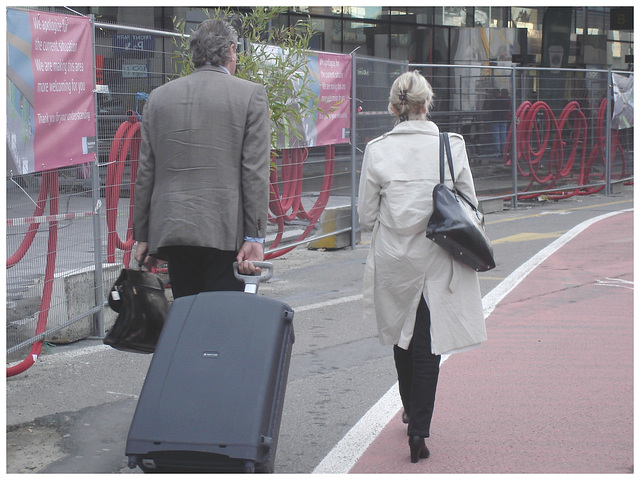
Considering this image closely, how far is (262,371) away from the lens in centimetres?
330

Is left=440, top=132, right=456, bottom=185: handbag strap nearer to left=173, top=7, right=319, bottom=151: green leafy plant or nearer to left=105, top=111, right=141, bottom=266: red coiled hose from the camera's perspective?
left=105, top=111, right=141, bottom=266: red coiled hose

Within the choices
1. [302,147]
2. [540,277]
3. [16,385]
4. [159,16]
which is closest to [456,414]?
[16,385]

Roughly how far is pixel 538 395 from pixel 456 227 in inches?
60.6

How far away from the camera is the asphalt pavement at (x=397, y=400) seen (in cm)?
420

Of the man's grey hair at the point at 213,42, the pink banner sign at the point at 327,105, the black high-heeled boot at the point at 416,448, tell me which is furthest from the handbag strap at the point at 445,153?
the pink banner sign at the point at 327,105

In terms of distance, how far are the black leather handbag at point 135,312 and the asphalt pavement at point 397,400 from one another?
20.7 inches

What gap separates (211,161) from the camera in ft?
12.9

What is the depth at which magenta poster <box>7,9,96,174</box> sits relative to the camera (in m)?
5.05

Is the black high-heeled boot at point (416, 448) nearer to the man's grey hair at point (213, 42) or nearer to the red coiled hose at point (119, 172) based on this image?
the man's grey hair at point (213, 42)

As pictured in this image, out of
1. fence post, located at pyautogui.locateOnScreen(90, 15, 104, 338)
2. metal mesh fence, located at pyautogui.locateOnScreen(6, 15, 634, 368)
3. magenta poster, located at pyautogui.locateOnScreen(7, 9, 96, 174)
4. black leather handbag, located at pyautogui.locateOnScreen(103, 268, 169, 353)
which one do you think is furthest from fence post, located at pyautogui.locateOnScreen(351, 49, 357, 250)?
black leather handbag, located at pyautogui.locateOnScreen(103, 268, 169, 353)

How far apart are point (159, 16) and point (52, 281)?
13.4 m

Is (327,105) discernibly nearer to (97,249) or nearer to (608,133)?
(97,249)

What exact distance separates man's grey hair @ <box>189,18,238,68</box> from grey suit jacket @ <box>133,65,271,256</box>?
7 centimetres

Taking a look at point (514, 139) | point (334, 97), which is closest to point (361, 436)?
point (334, 97)
